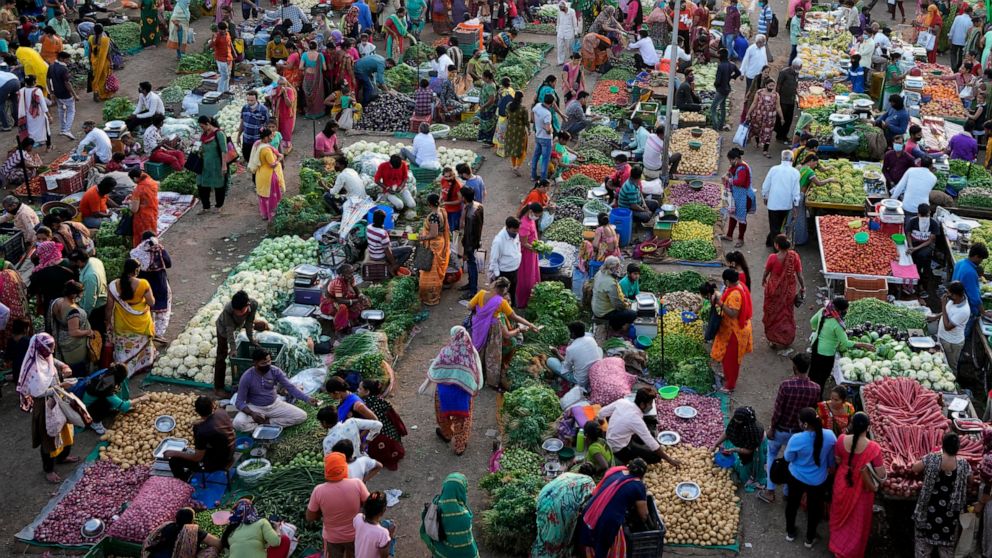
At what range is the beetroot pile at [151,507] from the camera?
9.60 meters

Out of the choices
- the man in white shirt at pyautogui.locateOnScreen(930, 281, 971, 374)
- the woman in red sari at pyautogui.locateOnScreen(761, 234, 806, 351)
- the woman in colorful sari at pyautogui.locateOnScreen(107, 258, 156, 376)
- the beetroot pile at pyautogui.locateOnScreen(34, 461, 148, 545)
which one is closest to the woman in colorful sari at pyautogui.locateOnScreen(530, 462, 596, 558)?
the beetroot pile at pyautogui.locateOnScreen(34, 461, 148, 545)

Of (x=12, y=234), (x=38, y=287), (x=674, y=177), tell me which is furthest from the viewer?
(x=674, y=177)

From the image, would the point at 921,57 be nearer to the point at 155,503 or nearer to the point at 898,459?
the point at 898,459

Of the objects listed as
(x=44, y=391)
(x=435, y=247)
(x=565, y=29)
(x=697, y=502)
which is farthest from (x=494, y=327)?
(x=565, y=29)

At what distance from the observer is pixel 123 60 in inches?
907

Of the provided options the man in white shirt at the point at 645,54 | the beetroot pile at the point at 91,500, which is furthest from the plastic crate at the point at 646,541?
the man in white shirt at the point at 645,54

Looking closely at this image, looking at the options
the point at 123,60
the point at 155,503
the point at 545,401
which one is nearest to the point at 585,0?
the point at 123,60

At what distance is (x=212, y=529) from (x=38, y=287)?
4.26m

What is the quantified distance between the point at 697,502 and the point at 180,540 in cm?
453

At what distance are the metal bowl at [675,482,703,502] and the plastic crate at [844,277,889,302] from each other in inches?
168

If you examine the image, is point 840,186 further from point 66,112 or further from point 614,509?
point 66,112

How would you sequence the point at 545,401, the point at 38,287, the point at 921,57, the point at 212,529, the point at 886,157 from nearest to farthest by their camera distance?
the point at 212,529 → the point at 545,401 → the point at 38,287 → the point at 886,157 → the point at 921,57

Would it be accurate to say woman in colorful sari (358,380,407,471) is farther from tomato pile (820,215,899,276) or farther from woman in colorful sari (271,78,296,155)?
woman in colorful sari (271,78,296,155)

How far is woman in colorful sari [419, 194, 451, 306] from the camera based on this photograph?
13.6m
